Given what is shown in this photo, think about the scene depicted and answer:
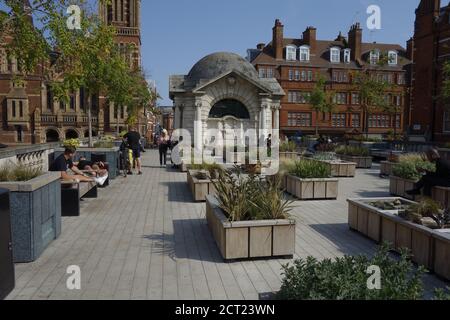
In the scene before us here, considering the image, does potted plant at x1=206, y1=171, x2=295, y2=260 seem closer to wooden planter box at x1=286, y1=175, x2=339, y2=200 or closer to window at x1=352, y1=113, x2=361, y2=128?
wooden planter box at x1=286, y1=175, x2=339, y2=200

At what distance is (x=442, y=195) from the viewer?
30.7 feet

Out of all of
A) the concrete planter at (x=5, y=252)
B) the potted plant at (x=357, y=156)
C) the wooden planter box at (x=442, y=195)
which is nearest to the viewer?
the concrete planter at (x=5, y=252)

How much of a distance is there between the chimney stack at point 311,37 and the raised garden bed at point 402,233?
55134 mm

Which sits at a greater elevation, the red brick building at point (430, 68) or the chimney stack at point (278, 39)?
the chimney stack at point (278, 39)

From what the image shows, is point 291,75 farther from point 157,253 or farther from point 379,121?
point 157,253

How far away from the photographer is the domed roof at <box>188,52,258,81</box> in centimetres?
3063

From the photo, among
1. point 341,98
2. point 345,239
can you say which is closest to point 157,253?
point 345,239

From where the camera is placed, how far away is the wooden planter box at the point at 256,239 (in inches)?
232

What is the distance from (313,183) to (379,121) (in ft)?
172

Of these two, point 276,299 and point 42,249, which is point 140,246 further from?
point 276,299

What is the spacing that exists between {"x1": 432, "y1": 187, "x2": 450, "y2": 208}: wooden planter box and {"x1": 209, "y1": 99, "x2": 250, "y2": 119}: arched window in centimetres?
2099

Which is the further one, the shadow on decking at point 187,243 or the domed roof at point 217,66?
the domed roof at point 217,66

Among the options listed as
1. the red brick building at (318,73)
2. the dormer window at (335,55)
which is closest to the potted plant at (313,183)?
the red brick building at (318,73)

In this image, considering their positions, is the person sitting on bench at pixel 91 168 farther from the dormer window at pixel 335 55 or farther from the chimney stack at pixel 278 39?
the dormer window at pixel 335 55
